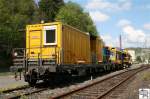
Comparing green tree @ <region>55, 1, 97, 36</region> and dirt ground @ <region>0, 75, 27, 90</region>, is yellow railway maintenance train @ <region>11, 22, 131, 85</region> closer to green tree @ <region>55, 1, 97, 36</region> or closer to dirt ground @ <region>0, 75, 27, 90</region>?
dirt ground @ <region>0, 75, 27, 90</region>

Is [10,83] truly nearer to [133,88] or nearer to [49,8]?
[133,88]

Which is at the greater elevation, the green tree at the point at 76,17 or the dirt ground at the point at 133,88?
the green tree at the point at 76,17

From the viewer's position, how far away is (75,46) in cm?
2364

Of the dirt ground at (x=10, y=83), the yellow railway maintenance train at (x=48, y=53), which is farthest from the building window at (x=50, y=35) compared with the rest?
the dirt ground at (x=10, y=83)

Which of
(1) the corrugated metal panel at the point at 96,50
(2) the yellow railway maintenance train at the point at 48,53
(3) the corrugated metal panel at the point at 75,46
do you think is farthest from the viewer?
(1) the corrugated metal panel at the point at 96,50

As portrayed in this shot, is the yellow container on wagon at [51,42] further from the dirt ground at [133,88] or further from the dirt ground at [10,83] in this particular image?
the dirt ground at [133,88]

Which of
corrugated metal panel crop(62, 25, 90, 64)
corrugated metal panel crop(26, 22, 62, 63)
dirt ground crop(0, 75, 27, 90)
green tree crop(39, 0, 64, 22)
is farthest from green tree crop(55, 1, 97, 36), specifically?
corrugated metal panel crop(26, 22, 62, 63)

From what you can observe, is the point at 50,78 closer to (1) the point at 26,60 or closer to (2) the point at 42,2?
(1) the point at 26,60

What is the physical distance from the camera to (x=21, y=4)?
60.2 metres

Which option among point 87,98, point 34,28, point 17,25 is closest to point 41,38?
point 34,28

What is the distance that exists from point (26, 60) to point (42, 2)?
63.0 m

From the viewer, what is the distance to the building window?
21.1 metres

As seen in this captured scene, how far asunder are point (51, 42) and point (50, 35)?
51 centimetres

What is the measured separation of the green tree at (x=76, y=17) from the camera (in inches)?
2768
